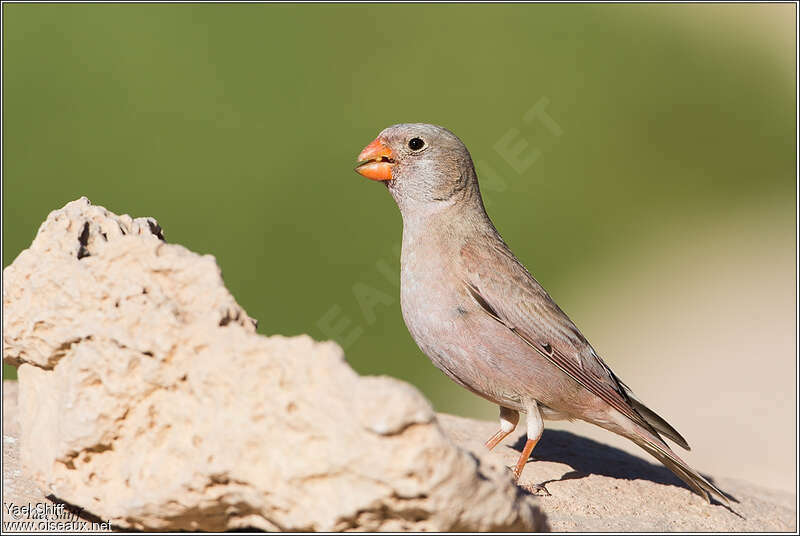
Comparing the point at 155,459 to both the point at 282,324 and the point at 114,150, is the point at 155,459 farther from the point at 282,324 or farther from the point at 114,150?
the point at 114,150

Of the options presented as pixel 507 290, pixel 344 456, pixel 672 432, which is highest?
pixel 507 290

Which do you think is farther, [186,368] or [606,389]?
[606,389]

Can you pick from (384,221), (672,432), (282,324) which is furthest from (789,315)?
(672,432)

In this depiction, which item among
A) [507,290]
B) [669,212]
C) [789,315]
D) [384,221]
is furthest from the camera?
[669,212]

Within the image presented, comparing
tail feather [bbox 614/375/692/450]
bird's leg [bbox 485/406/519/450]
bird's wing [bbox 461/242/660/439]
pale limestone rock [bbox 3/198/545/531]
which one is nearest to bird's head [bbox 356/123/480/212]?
bird's wing [bbox 461/242/660/439]

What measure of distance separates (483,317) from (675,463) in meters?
1.41

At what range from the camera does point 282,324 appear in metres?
11.0

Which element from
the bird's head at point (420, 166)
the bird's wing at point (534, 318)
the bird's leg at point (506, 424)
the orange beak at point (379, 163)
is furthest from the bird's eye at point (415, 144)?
the bird's leg at point (506, 424)

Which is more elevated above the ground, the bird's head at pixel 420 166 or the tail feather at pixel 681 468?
the bird's head at pixel 420 166

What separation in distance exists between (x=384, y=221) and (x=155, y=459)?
900 centimetres

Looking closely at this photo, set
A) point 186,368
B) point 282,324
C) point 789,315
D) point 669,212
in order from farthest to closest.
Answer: point 669,212, point 789,315, point 282,324, point 186,368

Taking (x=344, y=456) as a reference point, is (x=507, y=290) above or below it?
above

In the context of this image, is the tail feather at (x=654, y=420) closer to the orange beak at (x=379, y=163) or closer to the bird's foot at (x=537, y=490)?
the bird's foot at (x=537, y=490)

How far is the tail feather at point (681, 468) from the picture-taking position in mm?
5562
